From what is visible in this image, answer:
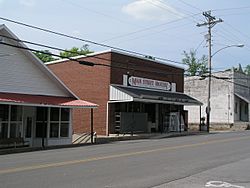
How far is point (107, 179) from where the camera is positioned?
34.7 ft

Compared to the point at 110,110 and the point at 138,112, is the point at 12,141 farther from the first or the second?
the point at 138,112

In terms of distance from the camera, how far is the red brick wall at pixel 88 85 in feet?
112

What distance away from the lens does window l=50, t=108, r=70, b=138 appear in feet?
88.4

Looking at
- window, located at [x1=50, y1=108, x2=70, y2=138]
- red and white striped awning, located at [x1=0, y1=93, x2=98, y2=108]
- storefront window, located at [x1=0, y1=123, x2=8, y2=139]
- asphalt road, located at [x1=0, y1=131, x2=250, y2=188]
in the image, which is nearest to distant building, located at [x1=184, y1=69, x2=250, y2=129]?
window, located at [x1=50, y1=108, x2=70, y2=138]

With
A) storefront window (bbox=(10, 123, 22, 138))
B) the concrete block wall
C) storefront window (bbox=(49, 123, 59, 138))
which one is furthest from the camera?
the concrete block wall

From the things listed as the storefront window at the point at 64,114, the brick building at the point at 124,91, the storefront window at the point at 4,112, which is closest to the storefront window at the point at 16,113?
the storefront window at the point at 4,112

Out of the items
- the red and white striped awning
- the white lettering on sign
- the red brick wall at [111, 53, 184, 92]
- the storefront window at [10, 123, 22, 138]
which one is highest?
the red brick wall at [111, 53, 184, 92]

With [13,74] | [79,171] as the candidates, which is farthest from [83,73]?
[79,171]

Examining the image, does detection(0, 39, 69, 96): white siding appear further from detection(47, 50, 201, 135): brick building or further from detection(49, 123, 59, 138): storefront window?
detection(47, 50, 201, 135): brick building

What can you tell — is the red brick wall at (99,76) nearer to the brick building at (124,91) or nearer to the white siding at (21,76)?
the brick building at (124,91)

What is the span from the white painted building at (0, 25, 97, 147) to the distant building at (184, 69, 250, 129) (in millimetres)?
27645

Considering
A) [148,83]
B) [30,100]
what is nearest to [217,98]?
[148,83]

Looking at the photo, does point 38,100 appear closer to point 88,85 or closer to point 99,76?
point 99,76

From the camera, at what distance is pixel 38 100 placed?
24500 millimetres
